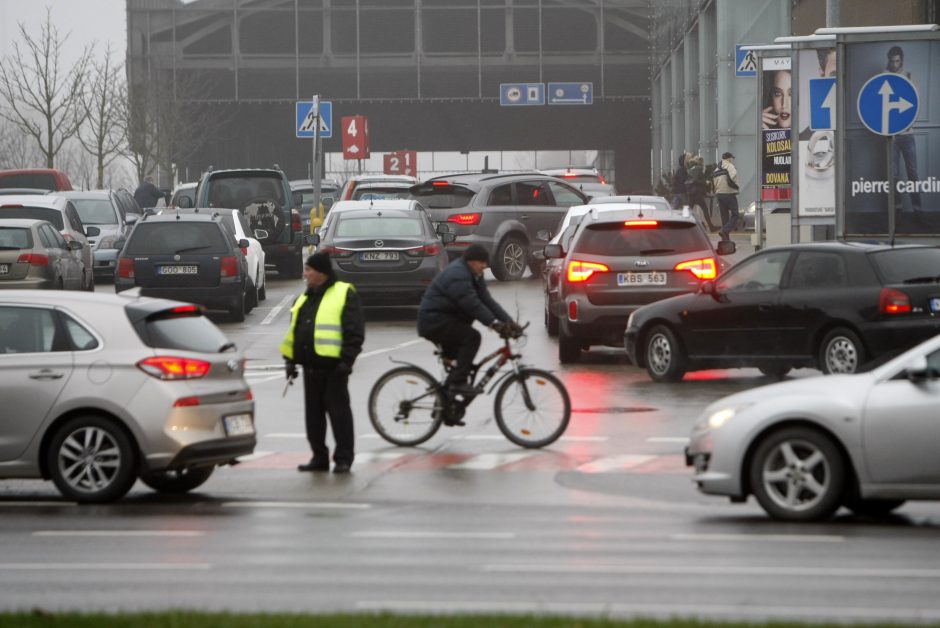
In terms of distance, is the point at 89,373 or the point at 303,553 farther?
the point at 89,373

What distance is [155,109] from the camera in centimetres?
7525

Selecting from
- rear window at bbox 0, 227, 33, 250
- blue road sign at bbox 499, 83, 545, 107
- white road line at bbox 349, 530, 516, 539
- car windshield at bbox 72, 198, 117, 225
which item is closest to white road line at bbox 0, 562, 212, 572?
white road line at bbox 349, 530, 516, 539

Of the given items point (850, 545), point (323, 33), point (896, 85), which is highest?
point (323, 33)

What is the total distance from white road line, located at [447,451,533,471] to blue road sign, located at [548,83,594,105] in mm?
62877

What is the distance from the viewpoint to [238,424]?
1348cm

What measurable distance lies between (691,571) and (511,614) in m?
1.85

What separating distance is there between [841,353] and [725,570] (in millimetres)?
9072

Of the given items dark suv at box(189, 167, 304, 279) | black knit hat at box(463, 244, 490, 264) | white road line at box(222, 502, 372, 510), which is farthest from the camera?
dark suv at box(189, 167, 304, 279)

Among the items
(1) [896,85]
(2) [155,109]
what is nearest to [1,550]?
(1) [896,85]

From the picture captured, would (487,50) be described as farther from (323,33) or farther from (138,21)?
(138,21)

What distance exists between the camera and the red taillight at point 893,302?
18312 mm

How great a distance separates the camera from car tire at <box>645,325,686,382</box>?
66.0 feet

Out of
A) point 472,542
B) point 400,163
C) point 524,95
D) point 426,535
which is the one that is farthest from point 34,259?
point 524,95

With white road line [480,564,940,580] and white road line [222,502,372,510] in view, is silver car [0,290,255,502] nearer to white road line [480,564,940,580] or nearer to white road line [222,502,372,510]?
white road line [222,502,372,510]
